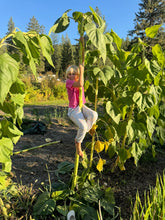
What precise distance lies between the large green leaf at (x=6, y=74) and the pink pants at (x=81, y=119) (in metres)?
0.75

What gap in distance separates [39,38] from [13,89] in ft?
1.15

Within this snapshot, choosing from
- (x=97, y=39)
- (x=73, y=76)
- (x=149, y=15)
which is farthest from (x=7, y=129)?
(x=149, y=15)

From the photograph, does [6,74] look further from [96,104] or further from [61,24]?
[96,104]

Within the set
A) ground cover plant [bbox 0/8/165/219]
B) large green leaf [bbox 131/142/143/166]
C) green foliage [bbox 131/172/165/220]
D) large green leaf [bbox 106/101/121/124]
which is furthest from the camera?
large green leaf [bbox 131/142/143/166]

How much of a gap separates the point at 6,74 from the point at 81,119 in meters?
0.82

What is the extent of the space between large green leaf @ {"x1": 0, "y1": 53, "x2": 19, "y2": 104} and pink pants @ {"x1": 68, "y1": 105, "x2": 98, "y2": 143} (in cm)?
75

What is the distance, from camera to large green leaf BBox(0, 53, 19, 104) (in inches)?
30.9

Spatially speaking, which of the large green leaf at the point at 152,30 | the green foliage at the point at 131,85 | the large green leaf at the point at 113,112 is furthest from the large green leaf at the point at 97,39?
the large green leaf at the point at 152,30

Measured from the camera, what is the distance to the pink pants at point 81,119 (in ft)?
5.03

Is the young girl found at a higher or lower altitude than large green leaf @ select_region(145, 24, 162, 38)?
lower

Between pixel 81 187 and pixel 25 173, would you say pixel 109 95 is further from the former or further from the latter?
pixel 25 173

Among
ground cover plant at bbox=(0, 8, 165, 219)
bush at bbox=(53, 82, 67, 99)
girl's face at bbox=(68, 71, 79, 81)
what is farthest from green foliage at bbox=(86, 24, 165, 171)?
bush at bbox=(53, 82, 67, 99)

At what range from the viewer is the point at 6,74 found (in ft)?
2.71

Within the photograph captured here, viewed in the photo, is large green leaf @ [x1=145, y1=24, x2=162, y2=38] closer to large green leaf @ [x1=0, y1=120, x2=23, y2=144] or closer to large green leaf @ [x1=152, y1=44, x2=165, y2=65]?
large green leaf @ [x1=152, y1=44, x2=165, y2=65]
